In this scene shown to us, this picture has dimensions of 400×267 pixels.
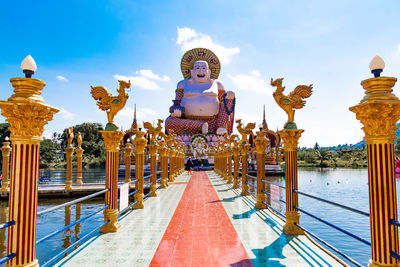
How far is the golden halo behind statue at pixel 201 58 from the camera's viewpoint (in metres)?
40.4

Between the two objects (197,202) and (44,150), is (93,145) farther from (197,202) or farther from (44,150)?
(197,202)

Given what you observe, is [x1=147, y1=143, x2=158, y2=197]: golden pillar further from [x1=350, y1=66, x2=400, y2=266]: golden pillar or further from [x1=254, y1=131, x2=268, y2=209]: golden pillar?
[x1=350, y1=66, x2=400, y2=266]: golden pillar

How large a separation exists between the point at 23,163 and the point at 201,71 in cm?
3557

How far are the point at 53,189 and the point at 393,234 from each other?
16480mm

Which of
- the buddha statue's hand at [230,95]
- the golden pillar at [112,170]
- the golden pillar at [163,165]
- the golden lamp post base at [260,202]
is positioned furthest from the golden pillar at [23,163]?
the buddha statue's hand at [230,95]

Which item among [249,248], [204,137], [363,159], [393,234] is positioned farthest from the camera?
[363,159]

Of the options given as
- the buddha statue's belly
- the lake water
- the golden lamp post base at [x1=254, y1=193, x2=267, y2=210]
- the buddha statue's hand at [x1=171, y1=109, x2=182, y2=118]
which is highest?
the buddha statue's belly

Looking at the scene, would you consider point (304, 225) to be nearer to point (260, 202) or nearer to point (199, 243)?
point (260, 202)

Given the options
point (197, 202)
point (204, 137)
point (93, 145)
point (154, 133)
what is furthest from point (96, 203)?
point (93, 145)

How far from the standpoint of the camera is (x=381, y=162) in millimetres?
3189

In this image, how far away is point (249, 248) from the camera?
14.8 feet

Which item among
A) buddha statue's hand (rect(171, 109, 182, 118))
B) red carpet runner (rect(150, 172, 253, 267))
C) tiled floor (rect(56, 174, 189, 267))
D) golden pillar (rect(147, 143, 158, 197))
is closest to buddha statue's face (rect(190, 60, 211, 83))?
buddha statue's hand (rect(171, 109, 182, 118))

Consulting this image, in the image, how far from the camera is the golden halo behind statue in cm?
4041

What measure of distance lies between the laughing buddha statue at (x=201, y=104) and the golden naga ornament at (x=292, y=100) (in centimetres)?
3138
